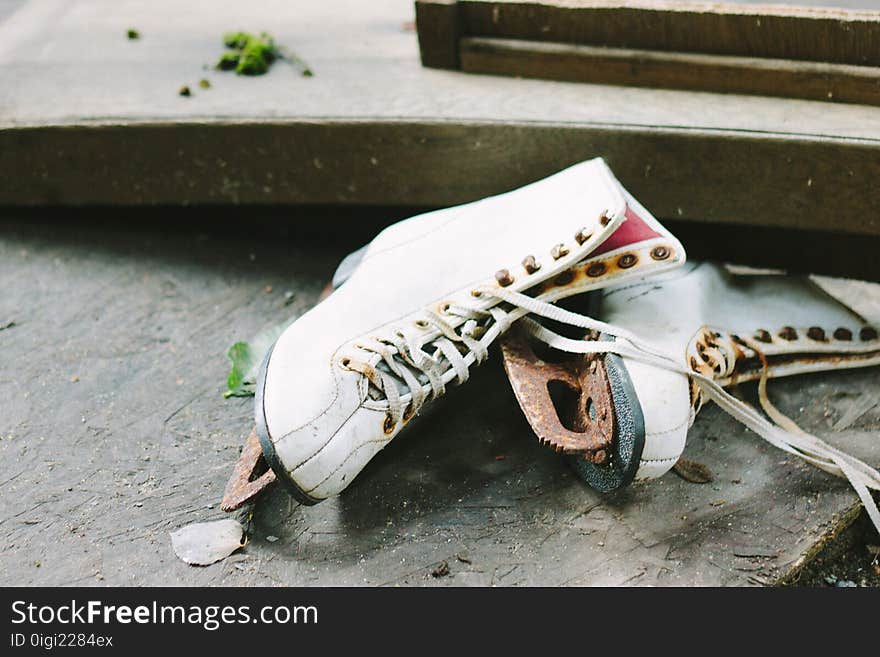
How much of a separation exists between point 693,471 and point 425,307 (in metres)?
0.43

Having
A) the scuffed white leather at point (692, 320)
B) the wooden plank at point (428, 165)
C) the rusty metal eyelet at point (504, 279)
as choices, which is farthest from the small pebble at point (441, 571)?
the wooden plank at point (428, 165)

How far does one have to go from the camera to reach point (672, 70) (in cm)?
158

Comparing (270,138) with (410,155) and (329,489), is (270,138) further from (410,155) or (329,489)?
(329,489)

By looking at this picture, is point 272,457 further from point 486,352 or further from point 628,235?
point 628,235

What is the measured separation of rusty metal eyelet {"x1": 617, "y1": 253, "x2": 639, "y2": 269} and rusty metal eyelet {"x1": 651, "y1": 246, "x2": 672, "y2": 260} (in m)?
0.02

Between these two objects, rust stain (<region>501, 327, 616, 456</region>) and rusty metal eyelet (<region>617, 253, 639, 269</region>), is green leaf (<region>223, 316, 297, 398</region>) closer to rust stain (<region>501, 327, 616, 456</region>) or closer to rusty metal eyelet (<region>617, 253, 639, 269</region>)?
rust stain (<region>501, 327, 616, 456</region>)

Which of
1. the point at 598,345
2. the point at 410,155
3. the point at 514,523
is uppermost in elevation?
the point at 410,155

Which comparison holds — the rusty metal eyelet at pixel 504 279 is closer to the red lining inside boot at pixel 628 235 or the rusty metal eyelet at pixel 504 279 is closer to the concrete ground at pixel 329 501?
the red lining inside boot at pixel 628 235

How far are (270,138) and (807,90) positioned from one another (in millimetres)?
896

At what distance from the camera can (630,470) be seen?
114cm

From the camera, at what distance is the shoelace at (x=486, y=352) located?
3.96 feet

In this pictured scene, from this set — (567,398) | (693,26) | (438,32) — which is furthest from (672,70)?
(567,398)

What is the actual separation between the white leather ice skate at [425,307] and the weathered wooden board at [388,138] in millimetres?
198
